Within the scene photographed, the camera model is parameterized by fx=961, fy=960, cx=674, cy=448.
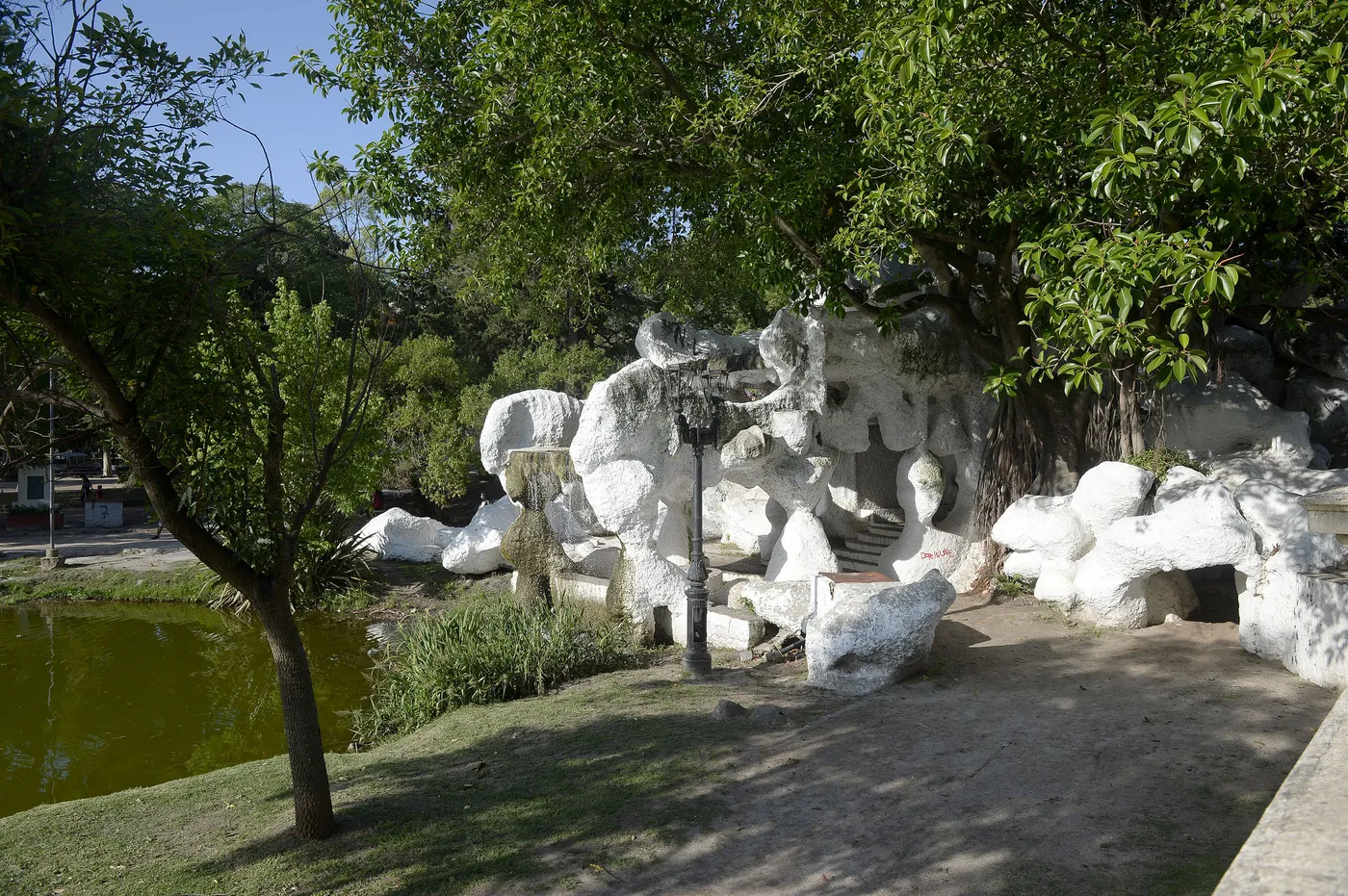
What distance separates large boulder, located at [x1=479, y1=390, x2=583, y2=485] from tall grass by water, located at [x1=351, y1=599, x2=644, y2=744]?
5.53 m

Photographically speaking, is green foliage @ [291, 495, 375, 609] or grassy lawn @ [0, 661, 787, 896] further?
green foliage @ [291, 495, 375, 609]

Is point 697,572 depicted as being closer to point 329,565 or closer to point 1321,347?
→ point 329,565

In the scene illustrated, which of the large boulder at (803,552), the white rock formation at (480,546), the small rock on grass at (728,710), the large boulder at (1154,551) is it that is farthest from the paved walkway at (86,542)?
the large boulder at (1154,551)

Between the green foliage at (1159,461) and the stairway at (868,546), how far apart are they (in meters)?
4.12

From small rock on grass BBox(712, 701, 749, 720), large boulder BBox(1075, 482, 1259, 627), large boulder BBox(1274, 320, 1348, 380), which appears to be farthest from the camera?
large boulder BBox(1274, 320, 1348, 380)

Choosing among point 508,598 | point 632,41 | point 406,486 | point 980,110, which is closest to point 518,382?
point 406,486

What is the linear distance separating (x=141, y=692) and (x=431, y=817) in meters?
7.57

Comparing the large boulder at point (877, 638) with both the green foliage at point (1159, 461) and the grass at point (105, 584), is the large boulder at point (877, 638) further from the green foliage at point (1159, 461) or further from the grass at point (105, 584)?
the grass at point (105, 584)

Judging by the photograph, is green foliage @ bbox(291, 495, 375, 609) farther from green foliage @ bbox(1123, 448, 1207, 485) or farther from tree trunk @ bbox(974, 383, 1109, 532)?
green foliage @ bbox(1123, 448, 1207, 485)

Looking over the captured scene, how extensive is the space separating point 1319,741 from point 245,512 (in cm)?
574

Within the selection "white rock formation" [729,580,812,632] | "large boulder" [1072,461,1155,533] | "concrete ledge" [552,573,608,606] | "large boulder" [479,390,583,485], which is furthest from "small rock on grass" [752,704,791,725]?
"large boulder" [479,390,583,485]

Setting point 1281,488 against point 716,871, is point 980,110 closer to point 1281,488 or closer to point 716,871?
point 1281,488

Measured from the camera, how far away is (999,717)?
733 cm

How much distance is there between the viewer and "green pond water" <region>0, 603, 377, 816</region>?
9.47 m
